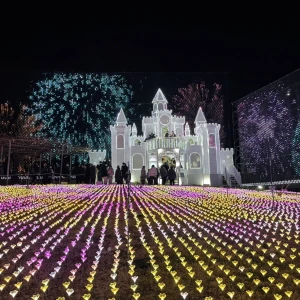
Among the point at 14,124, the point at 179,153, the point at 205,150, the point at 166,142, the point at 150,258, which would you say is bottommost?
the point at 150,258

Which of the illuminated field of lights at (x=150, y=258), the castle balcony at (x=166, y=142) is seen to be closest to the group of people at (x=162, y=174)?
the castle balcony at (x=166, y=142)

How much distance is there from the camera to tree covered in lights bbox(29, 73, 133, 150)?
153ft

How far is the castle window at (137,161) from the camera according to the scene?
33.3 meters

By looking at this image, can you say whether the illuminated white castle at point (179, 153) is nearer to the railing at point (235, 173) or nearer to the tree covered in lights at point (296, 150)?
the railing at point (235, 173)

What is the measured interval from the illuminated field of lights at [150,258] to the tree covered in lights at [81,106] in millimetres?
40029

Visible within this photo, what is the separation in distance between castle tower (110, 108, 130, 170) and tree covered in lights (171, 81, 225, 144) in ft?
45.9

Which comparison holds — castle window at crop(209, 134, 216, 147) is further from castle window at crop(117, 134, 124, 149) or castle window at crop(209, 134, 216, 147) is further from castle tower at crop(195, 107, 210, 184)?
castle window at crop(117, 134, 124, 149)

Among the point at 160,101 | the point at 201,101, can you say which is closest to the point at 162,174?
the point at 160,101

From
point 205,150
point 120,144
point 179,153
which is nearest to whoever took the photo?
point 179,153

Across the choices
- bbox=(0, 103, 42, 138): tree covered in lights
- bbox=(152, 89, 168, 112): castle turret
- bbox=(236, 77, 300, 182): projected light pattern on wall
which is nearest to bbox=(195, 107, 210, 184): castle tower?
bbox=(236, 77, 300, 182): projected light pattern on wall

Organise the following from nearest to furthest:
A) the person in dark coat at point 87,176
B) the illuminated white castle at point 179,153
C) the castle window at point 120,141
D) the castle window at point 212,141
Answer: the person in dark coat at point 87,176 < the illuminated white castle at point 179,153 < the castle window at point 212,141 < the castle window at point 120,141

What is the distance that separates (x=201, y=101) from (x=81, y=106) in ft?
58.2

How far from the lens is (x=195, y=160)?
107 feet

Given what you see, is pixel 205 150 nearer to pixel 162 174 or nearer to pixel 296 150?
pixel 296 150
